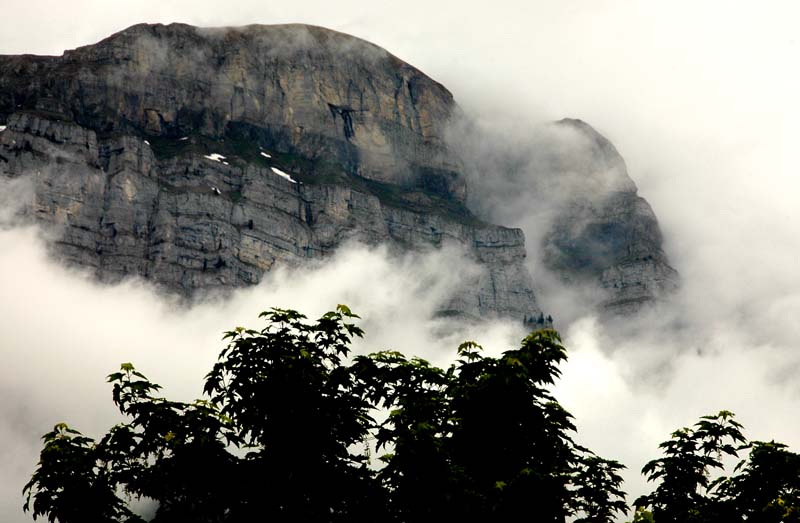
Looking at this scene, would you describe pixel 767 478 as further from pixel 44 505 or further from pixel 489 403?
pixel 44 505

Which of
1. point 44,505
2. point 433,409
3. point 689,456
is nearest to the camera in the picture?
point 44,505

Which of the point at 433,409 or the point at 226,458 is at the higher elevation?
the point at 433,409

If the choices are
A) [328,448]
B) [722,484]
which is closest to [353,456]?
[328,448]

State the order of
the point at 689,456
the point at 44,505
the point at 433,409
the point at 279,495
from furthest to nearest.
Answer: the point at 689,456 < the point at 433,409 < the point at 279,495 < the point at 44,505

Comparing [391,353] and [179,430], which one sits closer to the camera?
[179,430]

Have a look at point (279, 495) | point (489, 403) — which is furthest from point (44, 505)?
point (489, 403)

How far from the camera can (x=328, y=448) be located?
116 feet

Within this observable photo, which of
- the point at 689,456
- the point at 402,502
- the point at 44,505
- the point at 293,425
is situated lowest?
the point at 44,505

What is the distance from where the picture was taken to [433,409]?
36188 mm

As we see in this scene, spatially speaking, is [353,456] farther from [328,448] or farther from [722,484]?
[722,484]

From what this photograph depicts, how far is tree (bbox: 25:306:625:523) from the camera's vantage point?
32844 mm

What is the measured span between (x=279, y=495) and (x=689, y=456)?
1447cm

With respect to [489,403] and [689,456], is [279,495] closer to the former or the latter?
[489,403]

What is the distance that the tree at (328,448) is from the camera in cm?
3284
